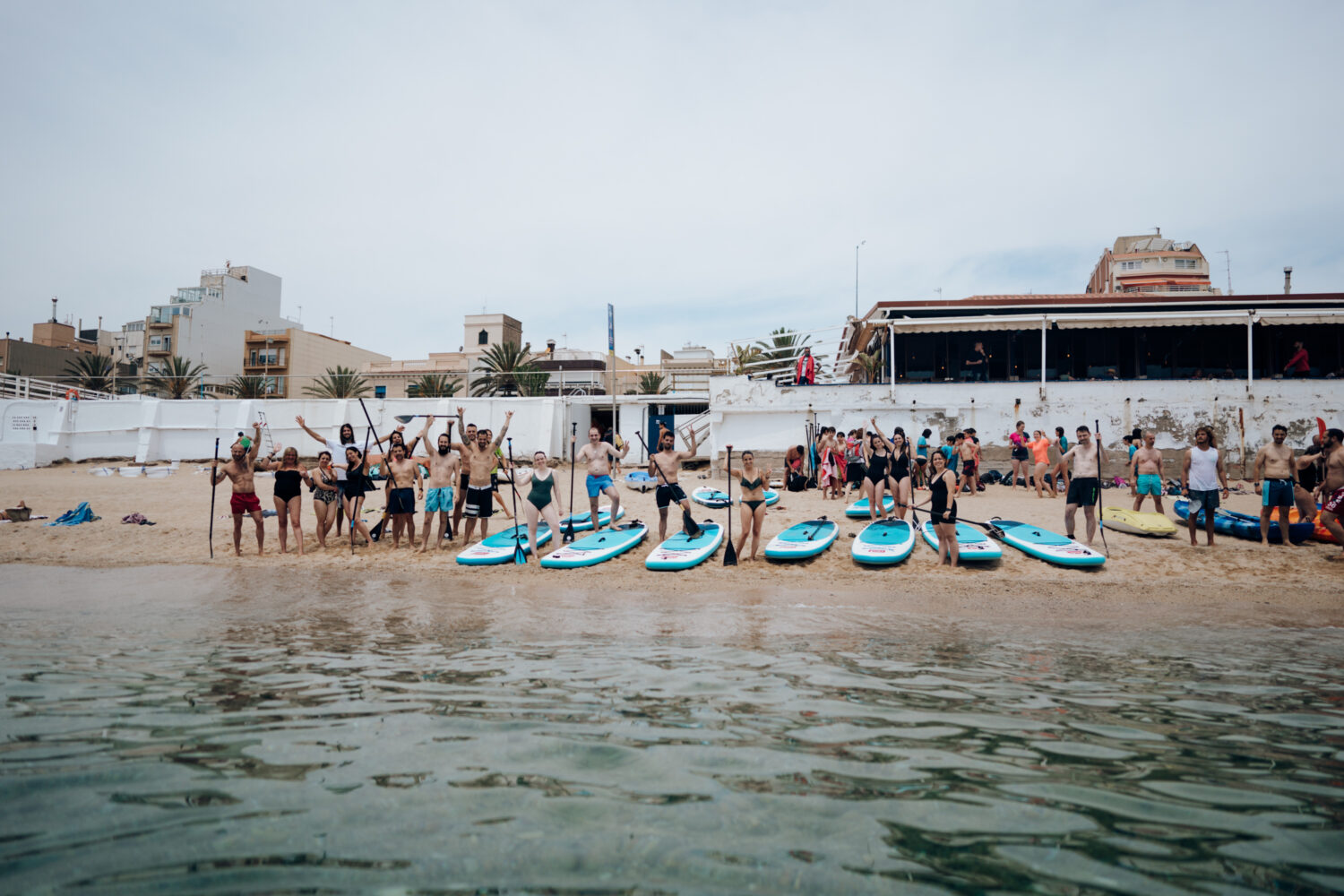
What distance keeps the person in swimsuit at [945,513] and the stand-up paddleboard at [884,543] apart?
508mm

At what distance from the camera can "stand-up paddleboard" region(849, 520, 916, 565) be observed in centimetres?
1046

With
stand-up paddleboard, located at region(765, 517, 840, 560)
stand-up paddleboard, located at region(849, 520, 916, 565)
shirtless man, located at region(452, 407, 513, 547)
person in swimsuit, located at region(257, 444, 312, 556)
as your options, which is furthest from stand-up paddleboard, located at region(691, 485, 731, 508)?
person in swimsuit, located at region(257, 444, 312, 556)

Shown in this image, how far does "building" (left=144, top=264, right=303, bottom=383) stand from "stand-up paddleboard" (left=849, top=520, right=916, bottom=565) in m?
51.8

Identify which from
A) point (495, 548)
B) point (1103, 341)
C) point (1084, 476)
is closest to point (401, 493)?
point (495, 548)

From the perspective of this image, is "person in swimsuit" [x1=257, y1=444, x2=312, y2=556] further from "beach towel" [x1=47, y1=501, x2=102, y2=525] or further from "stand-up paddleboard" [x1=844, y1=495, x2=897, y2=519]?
"stand-up paddleboard" [x1=844, y1=495, x2=897, y2=519]

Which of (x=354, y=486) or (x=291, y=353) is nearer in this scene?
(x=354, y=486)

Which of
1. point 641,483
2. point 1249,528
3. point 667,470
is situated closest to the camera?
point 1249,528

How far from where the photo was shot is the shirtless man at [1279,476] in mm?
10422

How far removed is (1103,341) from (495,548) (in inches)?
822

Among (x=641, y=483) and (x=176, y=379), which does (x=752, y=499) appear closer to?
(x=641, y=483)

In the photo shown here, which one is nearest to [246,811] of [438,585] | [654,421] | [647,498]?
[438,585]

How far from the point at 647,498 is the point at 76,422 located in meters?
25.0

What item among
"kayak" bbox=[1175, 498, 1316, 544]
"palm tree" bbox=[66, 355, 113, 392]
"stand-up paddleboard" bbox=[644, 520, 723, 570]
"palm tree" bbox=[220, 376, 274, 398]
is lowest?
"stand-up paddleboard" bbox=[644, 520, 723, 570]

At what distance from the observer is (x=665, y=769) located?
327 cm
